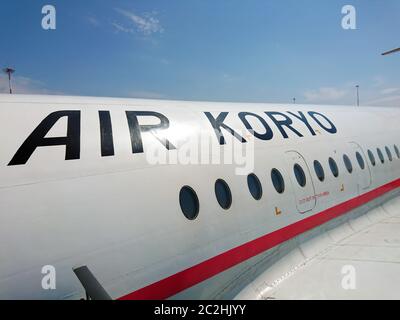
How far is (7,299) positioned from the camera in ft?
11.0

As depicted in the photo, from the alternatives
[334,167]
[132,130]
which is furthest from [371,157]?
[132,130]

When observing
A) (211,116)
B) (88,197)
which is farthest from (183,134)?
(88,197)

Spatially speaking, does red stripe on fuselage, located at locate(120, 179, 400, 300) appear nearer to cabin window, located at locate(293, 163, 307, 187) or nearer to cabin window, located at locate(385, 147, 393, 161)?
cabin window, located at locate(293, 163, 307, 187)

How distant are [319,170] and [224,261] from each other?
395cm

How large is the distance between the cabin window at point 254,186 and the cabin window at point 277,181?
0.50m

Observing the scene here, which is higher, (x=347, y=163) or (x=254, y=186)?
(x=347, y=163)

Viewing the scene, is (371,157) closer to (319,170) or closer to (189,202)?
(319,170)

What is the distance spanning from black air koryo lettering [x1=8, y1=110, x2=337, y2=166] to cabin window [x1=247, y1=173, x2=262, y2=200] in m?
0.73

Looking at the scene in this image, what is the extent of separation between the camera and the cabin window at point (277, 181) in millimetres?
6792

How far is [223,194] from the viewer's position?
5.70m

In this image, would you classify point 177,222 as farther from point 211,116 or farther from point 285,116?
point 285,116

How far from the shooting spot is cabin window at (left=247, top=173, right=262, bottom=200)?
6.20 metres

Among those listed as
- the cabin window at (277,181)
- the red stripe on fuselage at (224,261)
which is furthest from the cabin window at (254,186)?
the red stripe on fuselage at (224,261)

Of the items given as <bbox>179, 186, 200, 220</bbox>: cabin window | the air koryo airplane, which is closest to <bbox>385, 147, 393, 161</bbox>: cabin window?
the air koryo airplane
